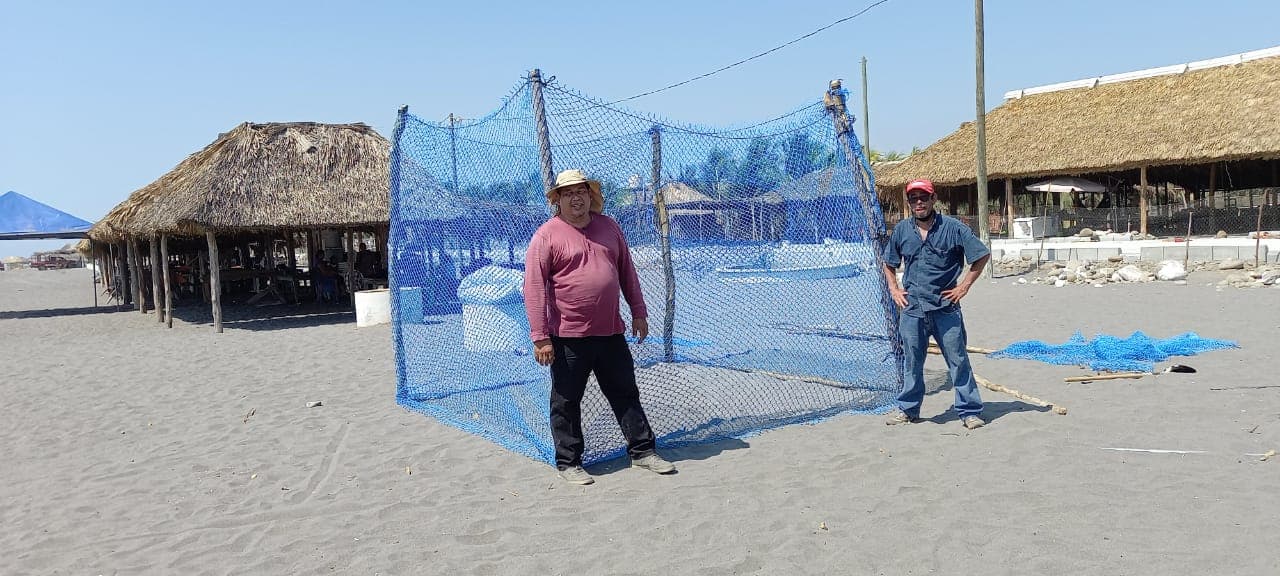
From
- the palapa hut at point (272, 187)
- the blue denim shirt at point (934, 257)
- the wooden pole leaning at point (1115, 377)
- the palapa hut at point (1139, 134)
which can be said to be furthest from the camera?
the palapa hut at point (1139, 134)

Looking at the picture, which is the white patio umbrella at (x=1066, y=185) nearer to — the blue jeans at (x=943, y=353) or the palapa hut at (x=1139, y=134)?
the palapa hut at (x=1139, y=134)

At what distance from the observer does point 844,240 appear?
6500mm

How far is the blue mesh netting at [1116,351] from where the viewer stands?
668cm

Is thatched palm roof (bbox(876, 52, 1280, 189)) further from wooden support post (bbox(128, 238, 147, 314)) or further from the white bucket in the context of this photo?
wooden support post (bbox(128, 238, 147, 314))

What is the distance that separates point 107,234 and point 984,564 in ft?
71.7

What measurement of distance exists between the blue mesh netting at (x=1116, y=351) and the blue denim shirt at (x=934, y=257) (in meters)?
2.27

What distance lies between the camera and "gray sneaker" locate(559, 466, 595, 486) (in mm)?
4469

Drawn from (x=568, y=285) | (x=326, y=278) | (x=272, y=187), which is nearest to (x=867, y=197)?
(x=568, y=285)

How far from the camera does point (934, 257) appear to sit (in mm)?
5129

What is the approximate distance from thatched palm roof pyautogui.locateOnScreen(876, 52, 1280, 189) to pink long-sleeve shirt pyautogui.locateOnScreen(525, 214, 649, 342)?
19033 mm

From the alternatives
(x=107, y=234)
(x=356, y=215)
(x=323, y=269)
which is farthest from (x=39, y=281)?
(x=356, y=215)

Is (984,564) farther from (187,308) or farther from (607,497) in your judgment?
(187,308)

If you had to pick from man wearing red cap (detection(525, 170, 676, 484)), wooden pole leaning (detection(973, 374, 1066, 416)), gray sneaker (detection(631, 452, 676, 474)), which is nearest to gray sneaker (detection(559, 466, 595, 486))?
man wearing red cap (detection(525, 170, 676, 484))

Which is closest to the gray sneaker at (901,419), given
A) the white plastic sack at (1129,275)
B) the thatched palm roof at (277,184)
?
the thatched palm roof at (277,184)
